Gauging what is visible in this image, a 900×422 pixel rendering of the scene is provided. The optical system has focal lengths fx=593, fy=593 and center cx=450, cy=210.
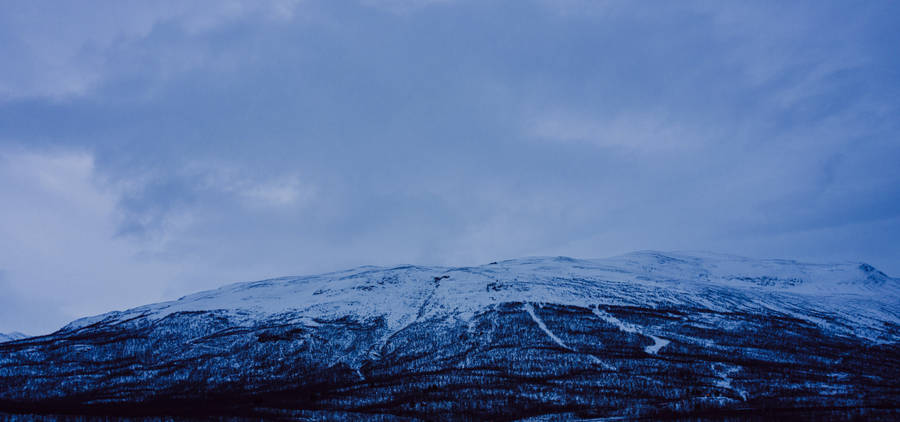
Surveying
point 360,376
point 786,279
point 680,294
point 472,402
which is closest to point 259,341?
point 360,376

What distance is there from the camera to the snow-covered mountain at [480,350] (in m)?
52.0

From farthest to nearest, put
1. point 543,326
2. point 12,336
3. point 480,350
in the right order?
point 12,336 < point 543,326 < point 480,350

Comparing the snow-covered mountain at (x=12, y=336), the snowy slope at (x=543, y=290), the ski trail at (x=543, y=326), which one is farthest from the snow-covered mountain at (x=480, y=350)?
the snow-covered mountain at (x=12, y=336)

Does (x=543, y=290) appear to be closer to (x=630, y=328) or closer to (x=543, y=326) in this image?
(x=543, y=326)

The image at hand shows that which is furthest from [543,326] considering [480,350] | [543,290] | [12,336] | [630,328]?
[12,336]

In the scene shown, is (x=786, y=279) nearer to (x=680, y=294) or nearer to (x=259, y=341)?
(x=680, y=294)

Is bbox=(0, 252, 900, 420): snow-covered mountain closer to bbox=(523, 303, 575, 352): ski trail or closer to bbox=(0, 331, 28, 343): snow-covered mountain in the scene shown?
bbox=(523, 303, 575, 352): ski trail

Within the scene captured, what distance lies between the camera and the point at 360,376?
66.1 metres

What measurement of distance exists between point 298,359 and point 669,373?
4473cm

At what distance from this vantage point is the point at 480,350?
74.8 m

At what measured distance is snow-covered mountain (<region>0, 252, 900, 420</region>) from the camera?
171 feet

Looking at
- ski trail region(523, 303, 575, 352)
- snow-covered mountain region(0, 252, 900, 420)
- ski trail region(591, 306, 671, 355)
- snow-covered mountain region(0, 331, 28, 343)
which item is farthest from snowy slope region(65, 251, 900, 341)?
snow-covered mountain region(0, 331, 28, 343)

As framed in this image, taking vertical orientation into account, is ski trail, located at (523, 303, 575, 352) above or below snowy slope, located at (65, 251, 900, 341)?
below

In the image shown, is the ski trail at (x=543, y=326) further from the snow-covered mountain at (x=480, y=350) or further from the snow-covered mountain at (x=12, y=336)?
the snow-covered mountain at (x=12, y=336)
